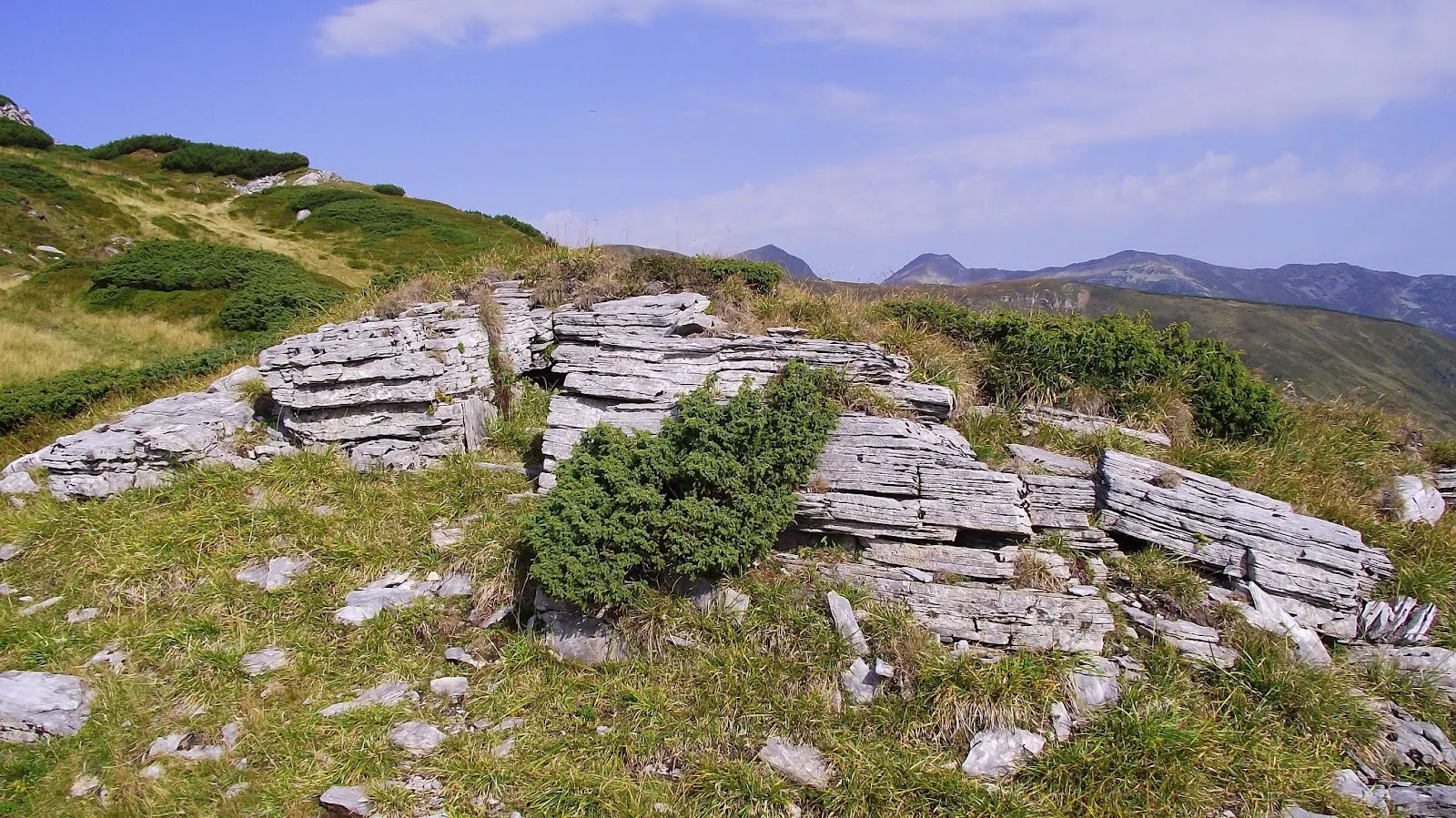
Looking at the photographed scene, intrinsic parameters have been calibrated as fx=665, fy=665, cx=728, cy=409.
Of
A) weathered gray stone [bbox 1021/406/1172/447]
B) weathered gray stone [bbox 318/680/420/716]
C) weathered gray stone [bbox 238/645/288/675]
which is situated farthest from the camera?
weathered gray stone [bbox 1021/406/1172/447]

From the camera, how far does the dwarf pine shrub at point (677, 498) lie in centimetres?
637

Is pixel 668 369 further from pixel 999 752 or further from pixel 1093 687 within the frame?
pixel 1093 687

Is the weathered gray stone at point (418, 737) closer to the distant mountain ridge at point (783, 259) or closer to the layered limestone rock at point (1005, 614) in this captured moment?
the layered limestone rock at point (1005, 614)

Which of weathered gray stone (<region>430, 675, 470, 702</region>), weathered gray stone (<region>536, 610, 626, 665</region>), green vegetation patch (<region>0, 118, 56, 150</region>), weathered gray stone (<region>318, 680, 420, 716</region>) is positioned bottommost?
weathered gray stone (<region>318, 680, 420, 716</region>)

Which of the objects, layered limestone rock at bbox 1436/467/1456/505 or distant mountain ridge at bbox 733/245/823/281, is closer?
layered limestone rock at bbox 1436/467/1456/505

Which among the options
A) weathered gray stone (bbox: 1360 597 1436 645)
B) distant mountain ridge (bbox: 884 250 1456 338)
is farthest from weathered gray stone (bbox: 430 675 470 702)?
distant mountain ridge (bbox: 884 250 1456 338)

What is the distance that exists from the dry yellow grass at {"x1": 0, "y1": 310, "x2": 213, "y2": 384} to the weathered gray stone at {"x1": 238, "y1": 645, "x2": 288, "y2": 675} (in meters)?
16.7

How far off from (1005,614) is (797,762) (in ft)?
7.83

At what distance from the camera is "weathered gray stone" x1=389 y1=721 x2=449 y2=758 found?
5465mm

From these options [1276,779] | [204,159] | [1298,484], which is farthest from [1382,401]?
[204,159]

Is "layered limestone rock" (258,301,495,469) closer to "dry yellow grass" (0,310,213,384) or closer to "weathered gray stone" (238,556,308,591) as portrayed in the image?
"weathered gray stone" (238,556,308,591)

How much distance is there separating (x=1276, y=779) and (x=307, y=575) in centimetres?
919

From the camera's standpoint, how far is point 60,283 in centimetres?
2567

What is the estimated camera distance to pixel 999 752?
5316mm
